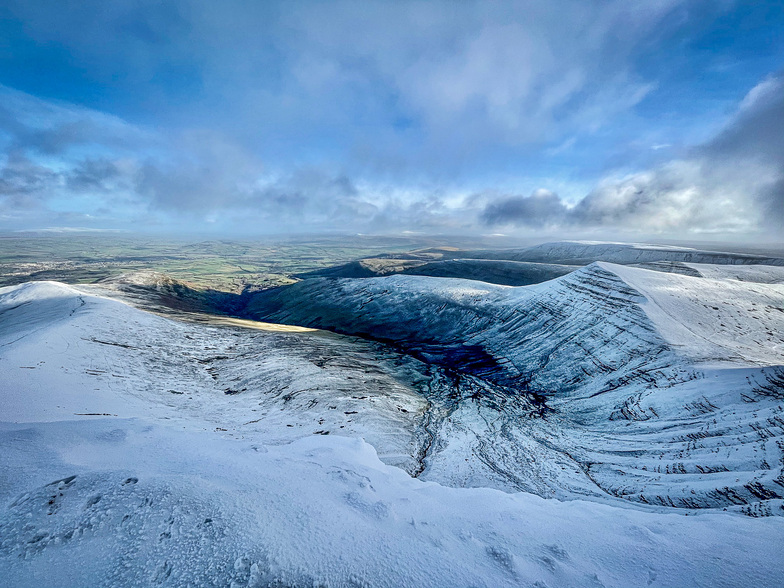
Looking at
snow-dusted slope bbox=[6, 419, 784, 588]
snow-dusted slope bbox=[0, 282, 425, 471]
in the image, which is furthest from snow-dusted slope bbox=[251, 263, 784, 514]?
snow-dusted slope bbox=[0, 282, 425, 471]

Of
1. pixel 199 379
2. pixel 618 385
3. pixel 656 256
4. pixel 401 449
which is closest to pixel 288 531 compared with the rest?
pixel 401 449

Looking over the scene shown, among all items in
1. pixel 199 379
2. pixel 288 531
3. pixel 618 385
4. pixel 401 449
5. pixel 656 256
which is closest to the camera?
pixel 288 531

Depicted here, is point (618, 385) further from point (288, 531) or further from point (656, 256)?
point (656, 256)

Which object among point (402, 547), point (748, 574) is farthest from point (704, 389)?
point (402, 547)

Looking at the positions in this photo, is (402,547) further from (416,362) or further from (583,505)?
(416,362)

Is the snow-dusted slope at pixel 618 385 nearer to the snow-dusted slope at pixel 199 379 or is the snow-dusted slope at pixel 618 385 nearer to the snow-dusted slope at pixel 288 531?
the snow-dusted slope at pixel 288 531

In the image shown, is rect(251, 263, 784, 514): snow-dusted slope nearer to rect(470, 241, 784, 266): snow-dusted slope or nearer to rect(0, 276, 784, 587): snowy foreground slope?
rect(0, 276, 784, 587): snowy foreground slope
